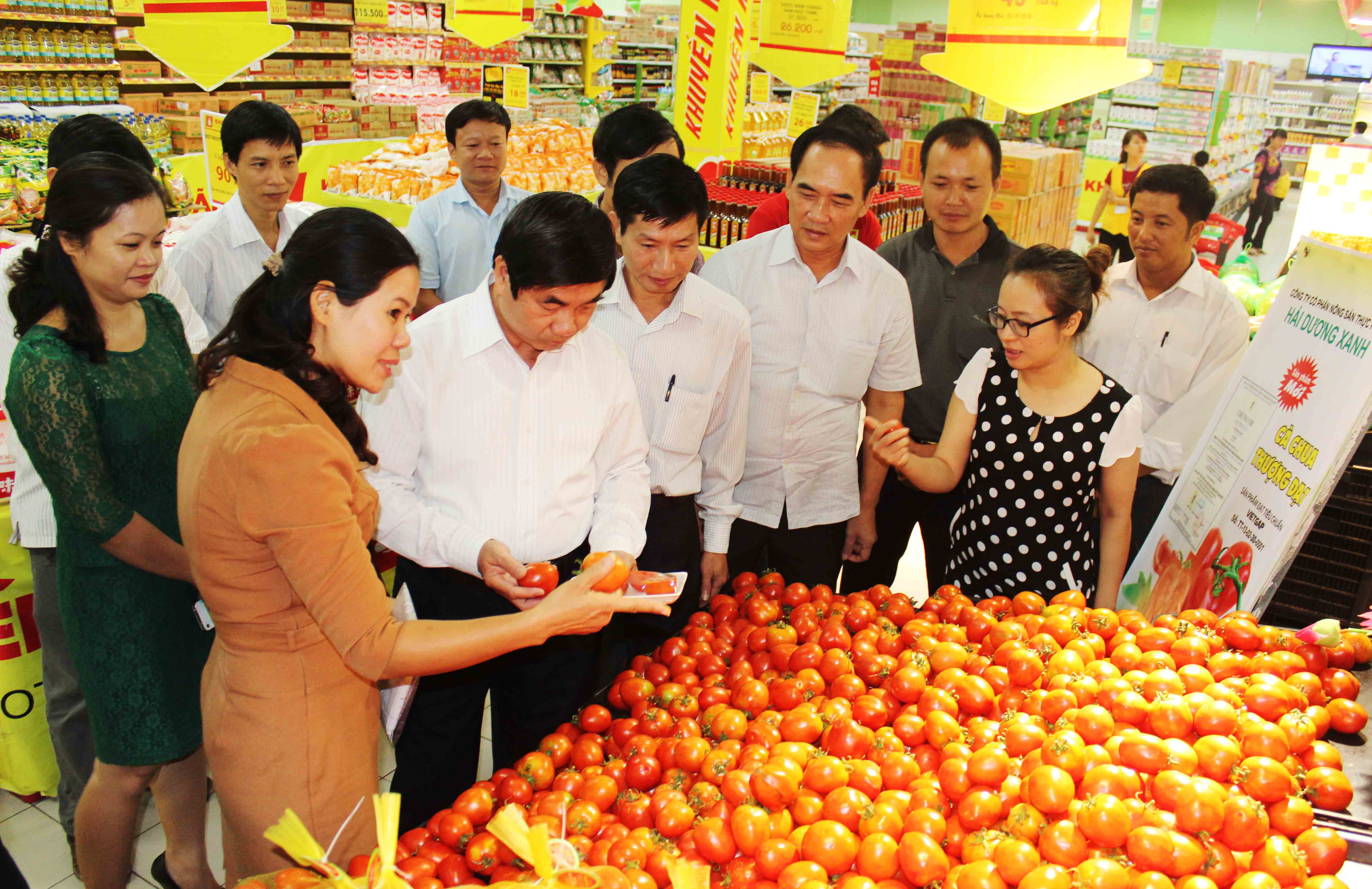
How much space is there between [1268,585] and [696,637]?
1.27 metres

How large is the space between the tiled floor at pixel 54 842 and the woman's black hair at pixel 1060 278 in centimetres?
203

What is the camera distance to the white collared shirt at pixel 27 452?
7.22ft

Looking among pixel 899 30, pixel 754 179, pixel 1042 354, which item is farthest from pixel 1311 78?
pixel 1042 354

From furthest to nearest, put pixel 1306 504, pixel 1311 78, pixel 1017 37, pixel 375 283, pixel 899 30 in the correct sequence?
1. pixel 1311 78
2. pixel 899 30
3. pixel 1017 37
4. pixel 1306 504
5. pixel 375 283

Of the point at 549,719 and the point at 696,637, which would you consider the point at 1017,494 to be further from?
the point at 549,719

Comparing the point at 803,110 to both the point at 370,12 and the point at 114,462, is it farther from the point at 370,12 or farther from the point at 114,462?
the point at 114,462

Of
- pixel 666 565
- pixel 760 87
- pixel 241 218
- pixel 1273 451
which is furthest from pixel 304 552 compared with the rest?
pixel 760 87

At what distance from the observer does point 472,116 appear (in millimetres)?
3904

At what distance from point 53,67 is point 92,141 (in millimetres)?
6396

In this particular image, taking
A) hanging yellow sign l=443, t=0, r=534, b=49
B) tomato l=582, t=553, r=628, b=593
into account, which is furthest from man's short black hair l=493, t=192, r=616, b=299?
hanging yellow sign l=443, t=0, r=534, b=49

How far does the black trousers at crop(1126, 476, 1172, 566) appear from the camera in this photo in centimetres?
304

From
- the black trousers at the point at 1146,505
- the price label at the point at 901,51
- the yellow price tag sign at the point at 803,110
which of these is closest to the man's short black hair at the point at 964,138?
the black trousers at the point at 1146,505

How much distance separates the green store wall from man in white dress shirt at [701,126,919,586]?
1796cm

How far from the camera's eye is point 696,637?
6.99ft
